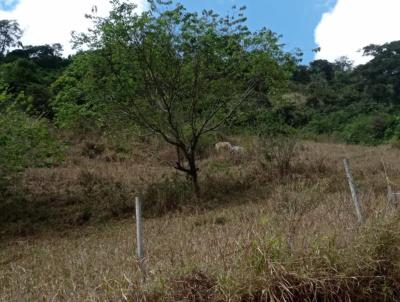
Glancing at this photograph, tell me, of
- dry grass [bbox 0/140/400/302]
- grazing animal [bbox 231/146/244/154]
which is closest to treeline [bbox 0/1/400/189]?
grazing animal [bbox 231/146/244/154]

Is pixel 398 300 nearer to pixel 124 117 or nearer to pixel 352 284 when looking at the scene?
pixel 352 284

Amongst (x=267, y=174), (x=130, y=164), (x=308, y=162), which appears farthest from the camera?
(x=130, y=164)

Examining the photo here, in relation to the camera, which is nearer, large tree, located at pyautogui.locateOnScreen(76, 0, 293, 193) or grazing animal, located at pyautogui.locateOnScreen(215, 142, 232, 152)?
large tree, located at pyautogui.locateOnScreen(76, 0, 293, 193)

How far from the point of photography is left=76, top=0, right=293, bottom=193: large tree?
11.3 metres

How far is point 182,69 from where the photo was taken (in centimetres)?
1201

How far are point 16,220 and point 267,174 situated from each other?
6793 millimetres

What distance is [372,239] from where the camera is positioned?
4.54 m

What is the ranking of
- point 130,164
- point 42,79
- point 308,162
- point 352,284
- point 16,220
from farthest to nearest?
point 42,79 < point 130,164 < point 308,162 < point 16,220 < point 352,284

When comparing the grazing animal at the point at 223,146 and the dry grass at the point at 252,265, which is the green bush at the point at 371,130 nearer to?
the grazing animal at the point at 223,146

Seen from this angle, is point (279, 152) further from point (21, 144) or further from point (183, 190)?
point (21, 144)

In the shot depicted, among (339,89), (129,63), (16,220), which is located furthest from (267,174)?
(339,89)

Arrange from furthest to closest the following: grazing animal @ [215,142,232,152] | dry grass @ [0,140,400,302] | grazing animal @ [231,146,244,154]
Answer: grazing animal @ [215,142,232,152] → grazing animal @ [231,146,244,154] → dry grass @ [0,140,400,302]

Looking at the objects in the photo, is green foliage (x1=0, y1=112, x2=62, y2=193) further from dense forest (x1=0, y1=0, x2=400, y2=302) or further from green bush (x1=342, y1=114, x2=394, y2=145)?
green bush (x1=342, y1=114, x2=394, y2=145)

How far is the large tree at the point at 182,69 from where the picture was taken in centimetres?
1131
